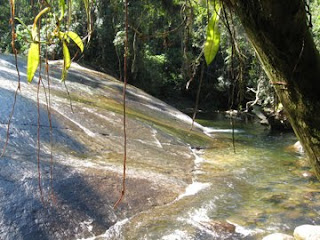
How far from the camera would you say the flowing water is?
5195 millimetres

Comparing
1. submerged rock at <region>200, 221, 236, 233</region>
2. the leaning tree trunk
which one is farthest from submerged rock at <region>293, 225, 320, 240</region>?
the leaning tree trunk

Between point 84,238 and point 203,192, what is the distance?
262cm

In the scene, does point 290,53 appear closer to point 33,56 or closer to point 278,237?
point 33,56

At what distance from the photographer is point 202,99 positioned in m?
28.4

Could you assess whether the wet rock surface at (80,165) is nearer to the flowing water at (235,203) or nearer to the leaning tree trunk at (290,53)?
the flowing water at (235,203)

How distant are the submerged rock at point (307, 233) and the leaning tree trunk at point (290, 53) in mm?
3659

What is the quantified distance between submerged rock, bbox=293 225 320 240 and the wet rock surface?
1.92 m

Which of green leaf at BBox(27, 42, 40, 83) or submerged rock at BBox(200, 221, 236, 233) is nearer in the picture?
green leaf at BBox(27, 42, 40, 83)

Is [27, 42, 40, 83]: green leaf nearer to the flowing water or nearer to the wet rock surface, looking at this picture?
the wet rock surface

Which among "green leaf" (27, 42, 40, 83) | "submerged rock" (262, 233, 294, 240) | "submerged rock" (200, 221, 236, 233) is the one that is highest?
"green leaf" (27, 42, 40, 83)

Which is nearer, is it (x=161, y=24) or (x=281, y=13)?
(x=281, y=13)

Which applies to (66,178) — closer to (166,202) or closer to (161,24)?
(166,202)

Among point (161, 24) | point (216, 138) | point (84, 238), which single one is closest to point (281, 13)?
point (84, 238)

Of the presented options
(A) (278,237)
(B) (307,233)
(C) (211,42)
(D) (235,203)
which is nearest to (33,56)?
(C) (211,42)
